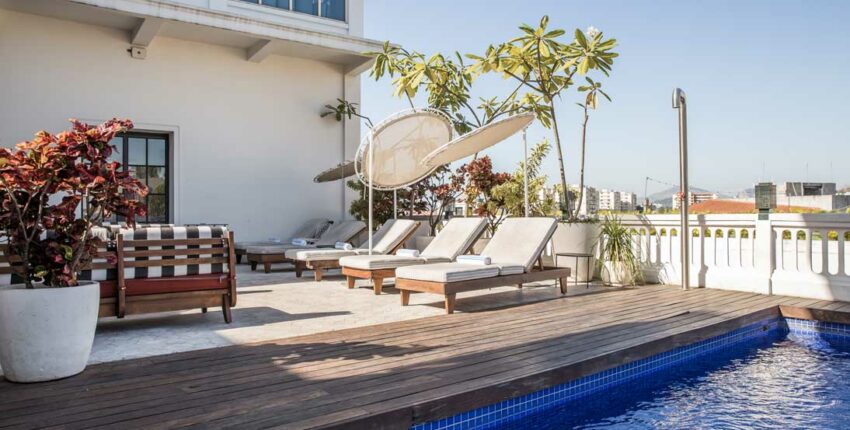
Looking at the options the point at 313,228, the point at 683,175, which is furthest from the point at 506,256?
the point at 313,228

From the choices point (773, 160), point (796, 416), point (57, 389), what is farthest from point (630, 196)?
point (57, 389)

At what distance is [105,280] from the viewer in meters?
4.29

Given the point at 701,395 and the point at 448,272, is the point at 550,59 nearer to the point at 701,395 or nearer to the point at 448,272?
the point at 448,272

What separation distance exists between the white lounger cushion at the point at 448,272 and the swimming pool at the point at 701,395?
1.88 metres

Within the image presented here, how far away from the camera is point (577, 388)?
3.45 metres

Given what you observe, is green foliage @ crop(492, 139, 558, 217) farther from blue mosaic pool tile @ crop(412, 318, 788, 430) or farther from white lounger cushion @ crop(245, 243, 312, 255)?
blue mosaic pool tile @ crop(412, 318, 788, 430)

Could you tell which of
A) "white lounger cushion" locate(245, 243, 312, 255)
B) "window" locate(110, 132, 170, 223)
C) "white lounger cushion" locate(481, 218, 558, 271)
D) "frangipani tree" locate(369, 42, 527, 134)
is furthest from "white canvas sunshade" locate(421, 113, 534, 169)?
"window" locate(110, 132, 170, 223)

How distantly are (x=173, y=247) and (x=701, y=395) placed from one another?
3992mm

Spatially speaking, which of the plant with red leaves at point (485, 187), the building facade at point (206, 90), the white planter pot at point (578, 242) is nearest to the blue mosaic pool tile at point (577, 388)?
the white planter pot at point (578, 242)

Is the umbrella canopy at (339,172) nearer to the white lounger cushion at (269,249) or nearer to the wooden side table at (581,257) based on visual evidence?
the white lounger cushion at (269,249)

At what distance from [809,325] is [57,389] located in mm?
6003

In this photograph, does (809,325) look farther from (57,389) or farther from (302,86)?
(302,86)

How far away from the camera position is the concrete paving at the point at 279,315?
13.3ft

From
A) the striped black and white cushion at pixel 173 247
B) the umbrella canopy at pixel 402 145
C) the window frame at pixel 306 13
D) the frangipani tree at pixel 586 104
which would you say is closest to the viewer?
the striped black and white cushion at pixel 173 247
